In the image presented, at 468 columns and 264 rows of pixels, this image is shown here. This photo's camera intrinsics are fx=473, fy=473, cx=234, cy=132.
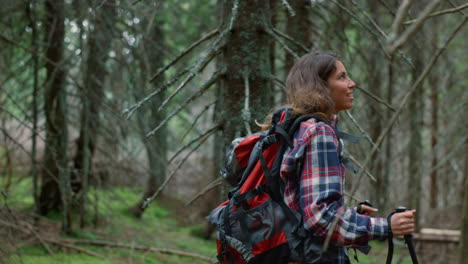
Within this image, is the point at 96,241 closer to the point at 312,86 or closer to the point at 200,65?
the point at 200,65

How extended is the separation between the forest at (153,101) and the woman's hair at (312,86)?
304mm

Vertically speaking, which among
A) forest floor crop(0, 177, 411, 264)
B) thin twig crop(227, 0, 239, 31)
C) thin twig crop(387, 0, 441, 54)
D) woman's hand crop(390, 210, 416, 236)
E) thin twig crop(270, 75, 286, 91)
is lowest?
forest floor crop(0, 177, 411, 264)

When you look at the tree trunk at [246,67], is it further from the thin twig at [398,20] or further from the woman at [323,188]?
the thin twig at [398,20]

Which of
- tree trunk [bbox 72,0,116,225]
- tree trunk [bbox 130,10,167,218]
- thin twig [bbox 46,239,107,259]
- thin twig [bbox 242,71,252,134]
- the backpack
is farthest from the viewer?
tree trunk [bbox 130,10,167,218]

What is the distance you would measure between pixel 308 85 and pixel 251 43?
114cm

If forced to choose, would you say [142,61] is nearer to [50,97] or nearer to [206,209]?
[50,97]

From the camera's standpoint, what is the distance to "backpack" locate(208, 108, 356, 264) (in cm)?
197

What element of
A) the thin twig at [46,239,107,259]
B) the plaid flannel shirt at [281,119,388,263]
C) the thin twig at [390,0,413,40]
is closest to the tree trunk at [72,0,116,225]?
the thin twig at [46,239,107,259]

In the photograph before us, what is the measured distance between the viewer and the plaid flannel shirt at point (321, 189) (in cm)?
189

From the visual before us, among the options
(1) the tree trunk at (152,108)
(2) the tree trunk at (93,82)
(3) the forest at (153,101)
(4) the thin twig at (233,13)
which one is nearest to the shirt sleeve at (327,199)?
(3) the forest at (153,101)

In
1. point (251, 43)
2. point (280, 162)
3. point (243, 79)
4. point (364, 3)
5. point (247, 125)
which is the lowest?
point (280, 162)

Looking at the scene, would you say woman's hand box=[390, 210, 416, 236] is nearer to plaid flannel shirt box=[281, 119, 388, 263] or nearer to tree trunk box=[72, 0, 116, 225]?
plaid flannel shirt box=[281, 119, 388, 263]

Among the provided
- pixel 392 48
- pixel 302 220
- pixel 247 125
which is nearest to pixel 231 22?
pixel 247 125

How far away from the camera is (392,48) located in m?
1.07
